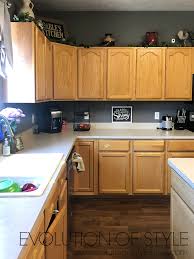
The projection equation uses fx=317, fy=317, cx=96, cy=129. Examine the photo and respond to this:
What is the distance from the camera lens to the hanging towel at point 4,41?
2.56m

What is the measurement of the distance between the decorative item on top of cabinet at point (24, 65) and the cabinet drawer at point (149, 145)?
62.1 inches

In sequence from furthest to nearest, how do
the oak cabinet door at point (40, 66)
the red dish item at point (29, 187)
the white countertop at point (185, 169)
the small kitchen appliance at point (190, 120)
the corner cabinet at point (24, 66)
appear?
the small kitchen appliance at point (190, 120) < the oak cabinet door at point (40, 66) < the corner cabinet at point (24, 66) < the white countertop at point (185, 169) < the red dish item at point (29, 187)

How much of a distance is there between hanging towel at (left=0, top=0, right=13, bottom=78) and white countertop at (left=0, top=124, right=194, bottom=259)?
776 mm

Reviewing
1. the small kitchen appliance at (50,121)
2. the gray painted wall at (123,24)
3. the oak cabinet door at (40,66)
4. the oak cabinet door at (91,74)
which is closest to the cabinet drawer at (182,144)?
the oak cabinet door at (91,74)

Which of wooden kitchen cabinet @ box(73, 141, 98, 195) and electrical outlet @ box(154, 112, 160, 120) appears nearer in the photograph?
wooden kitchen cabinet @ box(73, 141, 98, 195)

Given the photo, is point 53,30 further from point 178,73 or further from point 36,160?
point 36,160

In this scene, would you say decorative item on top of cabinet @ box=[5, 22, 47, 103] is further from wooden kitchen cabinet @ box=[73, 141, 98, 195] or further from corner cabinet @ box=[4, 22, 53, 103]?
wooden kitchen cabinet @ box=[73, 141, 98, 195]

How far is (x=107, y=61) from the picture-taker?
171 inches

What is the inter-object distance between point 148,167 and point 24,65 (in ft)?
6.82

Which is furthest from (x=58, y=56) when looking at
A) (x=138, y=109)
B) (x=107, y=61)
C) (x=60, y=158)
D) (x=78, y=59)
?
(x=60, y=158)

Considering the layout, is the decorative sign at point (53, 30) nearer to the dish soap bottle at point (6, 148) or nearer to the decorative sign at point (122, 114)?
the decorative sign at point (122, 114)

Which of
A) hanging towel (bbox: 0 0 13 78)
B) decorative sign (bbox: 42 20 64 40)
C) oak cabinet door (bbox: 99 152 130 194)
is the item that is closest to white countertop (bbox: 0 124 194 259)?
oak cabinet door (bbox: 99 152 130 194)

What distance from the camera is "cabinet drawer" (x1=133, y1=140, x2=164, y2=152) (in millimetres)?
4039

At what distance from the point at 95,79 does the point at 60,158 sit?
2.10 meters
